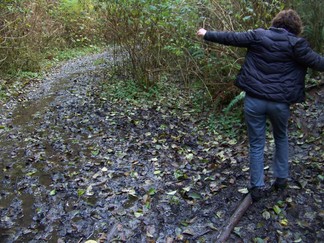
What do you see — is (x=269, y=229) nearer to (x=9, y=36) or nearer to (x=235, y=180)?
(x=235, y=180)

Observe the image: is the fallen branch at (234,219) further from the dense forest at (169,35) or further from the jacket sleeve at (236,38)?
the dense forest at (169,35)

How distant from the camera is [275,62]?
3.60 meters

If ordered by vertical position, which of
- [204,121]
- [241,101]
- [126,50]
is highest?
[126,50]

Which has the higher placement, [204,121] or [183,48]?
[183,48]

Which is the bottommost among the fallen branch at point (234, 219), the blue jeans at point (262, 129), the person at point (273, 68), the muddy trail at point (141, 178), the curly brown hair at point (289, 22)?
the muddy trail at point (141, 178)

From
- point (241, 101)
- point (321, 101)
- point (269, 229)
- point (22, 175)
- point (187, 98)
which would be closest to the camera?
point (269, 229)

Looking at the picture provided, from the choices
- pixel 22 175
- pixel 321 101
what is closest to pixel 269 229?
pixel 321 101

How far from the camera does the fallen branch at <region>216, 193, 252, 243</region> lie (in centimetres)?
346

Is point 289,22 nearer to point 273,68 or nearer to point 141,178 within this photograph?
point 273,68

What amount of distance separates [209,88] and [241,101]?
93 cm

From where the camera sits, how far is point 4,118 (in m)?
7.56

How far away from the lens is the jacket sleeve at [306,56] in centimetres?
348

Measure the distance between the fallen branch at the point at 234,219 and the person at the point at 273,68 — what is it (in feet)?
1.61

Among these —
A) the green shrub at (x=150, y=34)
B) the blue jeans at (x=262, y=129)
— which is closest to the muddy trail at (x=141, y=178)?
the blue jeans at (x=262, y=129)
